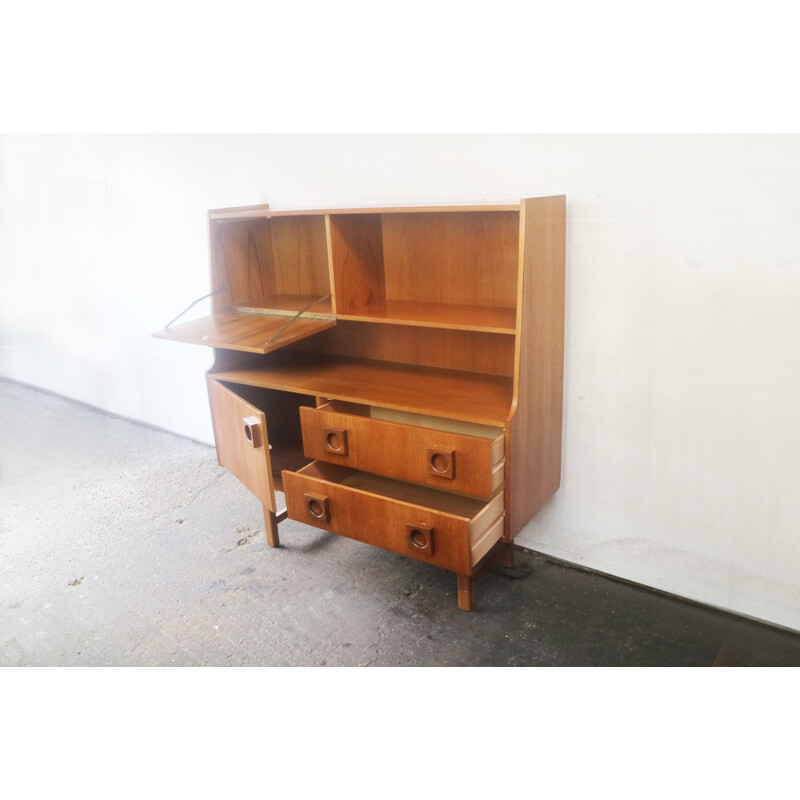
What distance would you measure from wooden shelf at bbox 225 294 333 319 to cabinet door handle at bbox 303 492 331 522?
22.6 inches

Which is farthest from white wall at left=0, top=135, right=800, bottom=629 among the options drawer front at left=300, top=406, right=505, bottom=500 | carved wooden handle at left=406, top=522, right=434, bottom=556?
carved wooden handle at left=406, top=522, right=434, bottom=556

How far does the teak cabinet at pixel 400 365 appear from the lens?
1.72 metres

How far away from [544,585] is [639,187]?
1.14 meters

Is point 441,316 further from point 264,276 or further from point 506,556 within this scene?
point 264,276

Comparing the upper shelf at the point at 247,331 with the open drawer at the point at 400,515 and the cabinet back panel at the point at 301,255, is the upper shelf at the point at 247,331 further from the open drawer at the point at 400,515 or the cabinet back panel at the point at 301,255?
the open drawer at the point at 400,515

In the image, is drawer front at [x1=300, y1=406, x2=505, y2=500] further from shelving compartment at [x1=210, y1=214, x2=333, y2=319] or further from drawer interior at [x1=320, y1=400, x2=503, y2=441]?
shelving compartment at [x1=210, y1=214, x2=333, y2=319]

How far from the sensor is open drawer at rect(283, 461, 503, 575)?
169cm

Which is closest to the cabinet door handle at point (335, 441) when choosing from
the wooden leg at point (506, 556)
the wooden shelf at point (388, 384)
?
the wooden shelf at point (388, 384)

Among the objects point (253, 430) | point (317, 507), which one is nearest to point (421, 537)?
point (317, 507)

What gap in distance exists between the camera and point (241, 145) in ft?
8.33

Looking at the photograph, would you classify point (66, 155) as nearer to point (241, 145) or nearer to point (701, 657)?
point (241, 145)

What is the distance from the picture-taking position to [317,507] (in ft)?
6.36

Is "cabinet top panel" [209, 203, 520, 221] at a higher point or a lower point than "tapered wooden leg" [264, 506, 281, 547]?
higher

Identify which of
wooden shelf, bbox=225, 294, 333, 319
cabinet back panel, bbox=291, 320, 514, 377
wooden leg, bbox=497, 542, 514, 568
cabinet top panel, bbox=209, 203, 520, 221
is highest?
cabinet top panel, bbox=209, 203, 520, 221
